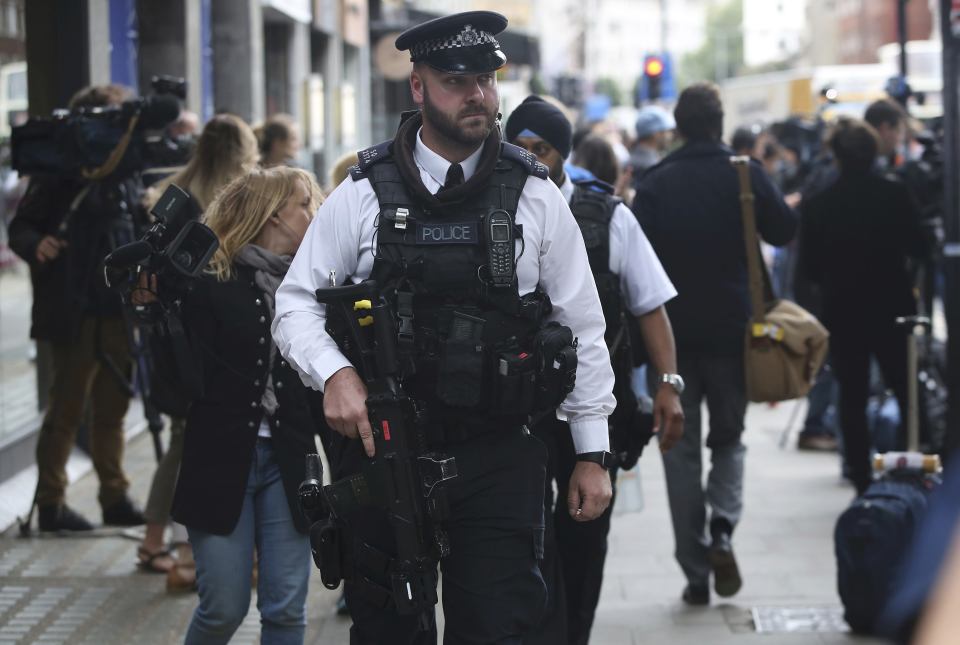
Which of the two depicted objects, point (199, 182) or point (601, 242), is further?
point (199, 182)

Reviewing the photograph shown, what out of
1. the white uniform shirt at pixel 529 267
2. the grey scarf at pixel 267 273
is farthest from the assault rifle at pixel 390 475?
the grey scarf at pixel 267 273

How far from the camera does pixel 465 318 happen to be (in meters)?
3.62

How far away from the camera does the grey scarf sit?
4473 millimetres

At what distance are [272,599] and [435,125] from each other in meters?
1.39

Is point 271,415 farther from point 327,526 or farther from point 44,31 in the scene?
point 44,31

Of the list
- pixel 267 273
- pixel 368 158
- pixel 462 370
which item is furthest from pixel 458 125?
pixel 267 273

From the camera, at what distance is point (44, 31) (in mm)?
Result: 9062

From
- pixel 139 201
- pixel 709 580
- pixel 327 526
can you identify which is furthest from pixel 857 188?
pixel 327 526

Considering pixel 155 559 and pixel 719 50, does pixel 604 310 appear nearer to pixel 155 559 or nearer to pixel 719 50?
pixel 155 559

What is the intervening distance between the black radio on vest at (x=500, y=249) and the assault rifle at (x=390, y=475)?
0.27 meters

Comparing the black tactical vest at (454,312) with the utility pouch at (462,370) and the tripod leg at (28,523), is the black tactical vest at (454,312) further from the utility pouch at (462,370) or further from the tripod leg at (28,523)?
the tripod leg at (28,523)

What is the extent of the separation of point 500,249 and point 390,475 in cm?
58

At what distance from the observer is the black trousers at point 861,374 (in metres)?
7.64

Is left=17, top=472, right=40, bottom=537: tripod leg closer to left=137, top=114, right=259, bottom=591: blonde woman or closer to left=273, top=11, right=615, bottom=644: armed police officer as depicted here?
left=137, top=114, right=259, bottom=591: blonde woman
